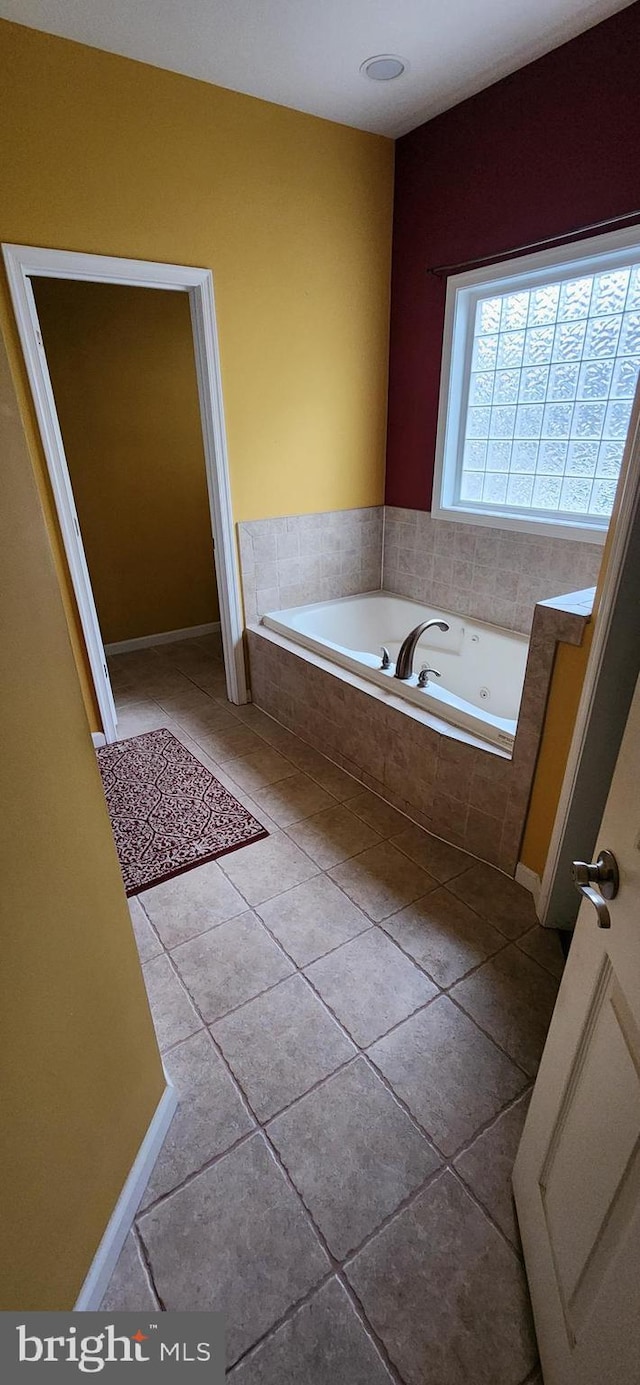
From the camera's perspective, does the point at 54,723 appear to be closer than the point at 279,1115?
Yes

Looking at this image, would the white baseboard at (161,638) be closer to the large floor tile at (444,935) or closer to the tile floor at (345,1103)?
the tile floor at (345,1103)

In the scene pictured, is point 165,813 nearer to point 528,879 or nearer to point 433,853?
point 433,853

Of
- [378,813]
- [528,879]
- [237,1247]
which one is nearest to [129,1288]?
[237,1247]

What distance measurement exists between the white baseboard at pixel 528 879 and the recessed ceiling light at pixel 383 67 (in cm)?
292

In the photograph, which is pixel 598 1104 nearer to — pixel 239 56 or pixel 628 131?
pixel 628 131

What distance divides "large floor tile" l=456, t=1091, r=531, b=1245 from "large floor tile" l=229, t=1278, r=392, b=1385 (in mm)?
320

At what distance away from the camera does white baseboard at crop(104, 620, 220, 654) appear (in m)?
4.11

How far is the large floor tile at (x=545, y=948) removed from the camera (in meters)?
1.68

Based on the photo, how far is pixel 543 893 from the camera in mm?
1798

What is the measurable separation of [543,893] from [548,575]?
1.45 meters

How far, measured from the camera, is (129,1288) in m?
1.07

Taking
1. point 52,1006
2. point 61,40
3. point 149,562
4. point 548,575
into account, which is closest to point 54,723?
point 52,1006

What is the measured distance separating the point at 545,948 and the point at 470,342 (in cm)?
263

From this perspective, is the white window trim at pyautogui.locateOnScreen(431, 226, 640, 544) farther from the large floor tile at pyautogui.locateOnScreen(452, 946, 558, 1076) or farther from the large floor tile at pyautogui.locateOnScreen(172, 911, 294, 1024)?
the large floor tile at pyautogui.locateOnScreen(172, 911, 294, 1024)
